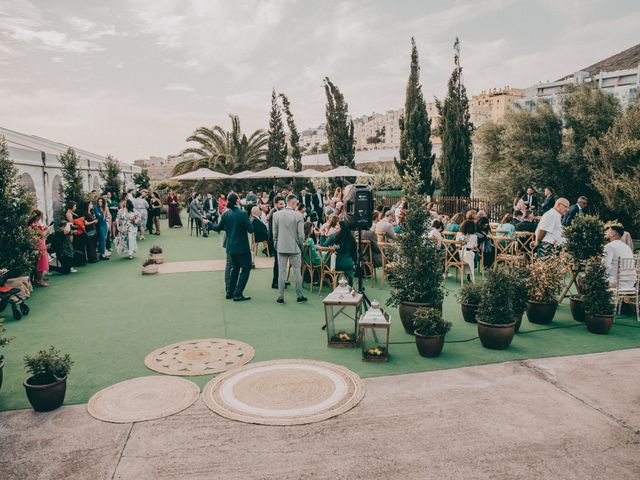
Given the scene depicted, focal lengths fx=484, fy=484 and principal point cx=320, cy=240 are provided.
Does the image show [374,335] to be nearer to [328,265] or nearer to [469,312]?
[469,312]

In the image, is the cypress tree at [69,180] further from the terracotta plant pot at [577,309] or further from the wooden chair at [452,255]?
the terracotta plant pot at [577,309]

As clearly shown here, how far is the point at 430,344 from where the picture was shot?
5.53m

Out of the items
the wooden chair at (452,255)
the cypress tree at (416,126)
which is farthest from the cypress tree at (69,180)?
the cypress tree at (416,126)

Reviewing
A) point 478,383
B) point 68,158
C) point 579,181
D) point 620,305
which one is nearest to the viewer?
point 478,383

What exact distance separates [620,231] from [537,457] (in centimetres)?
513

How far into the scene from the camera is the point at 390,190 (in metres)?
25.0

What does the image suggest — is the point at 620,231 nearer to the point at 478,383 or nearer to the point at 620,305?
the point at 620,305

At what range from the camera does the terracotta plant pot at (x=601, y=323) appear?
20.7 feet

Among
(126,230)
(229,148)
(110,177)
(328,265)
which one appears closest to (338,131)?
(229,148)

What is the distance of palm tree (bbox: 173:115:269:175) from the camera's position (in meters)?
29.8

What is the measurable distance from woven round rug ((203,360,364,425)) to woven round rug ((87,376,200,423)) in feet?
0.78

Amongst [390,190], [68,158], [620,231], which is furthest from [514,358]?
[390,190]

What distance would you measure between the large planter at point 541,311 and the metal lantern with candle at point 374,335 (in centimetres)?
260

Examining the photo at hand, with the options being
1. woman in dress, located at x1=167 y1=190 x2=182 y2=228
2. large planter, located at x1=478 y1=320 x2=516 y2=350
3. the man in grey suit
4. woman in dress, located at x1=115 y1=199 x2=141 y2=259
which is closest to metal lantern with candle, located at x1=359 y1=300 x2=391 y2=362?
large planter, located at x1=478 y1=320 x2=516 y2=350
